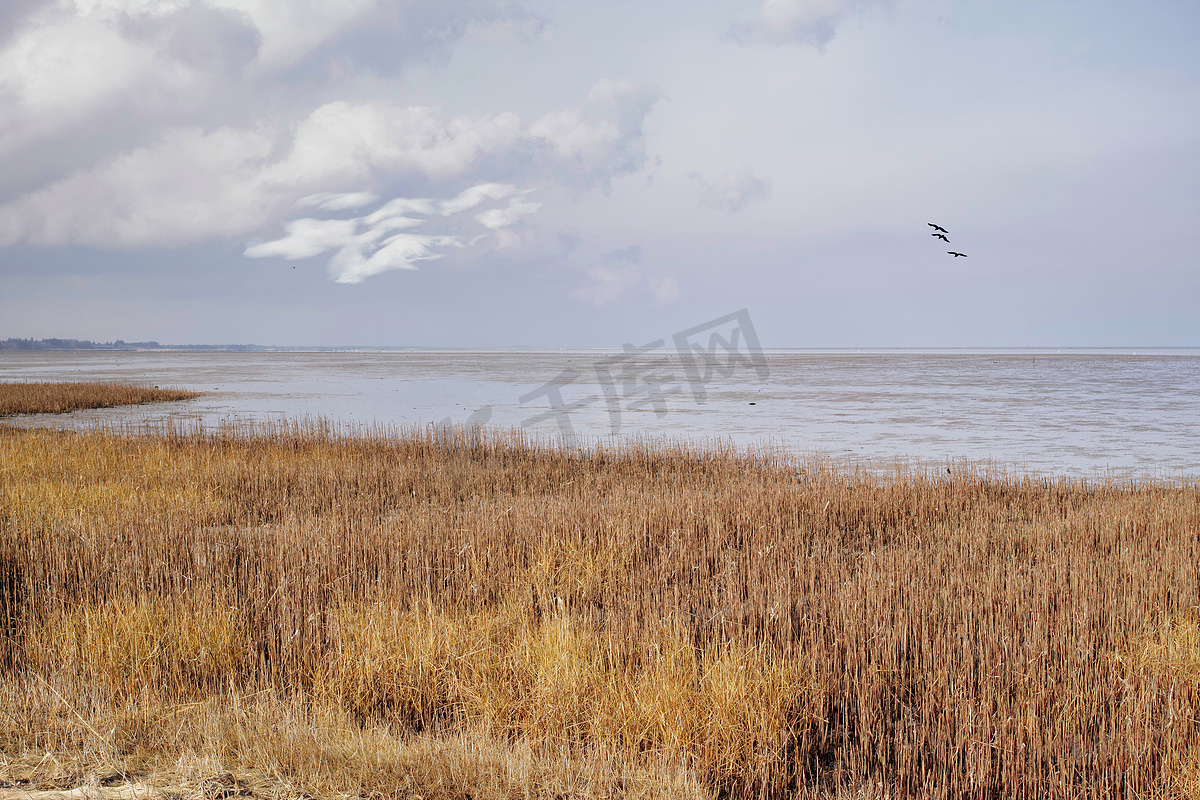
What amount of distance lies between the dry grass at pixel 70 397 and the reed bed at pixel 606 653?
76.3 feet

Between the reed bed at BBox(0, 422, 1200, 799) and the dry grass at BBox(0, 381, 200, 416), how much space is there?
2324 cm

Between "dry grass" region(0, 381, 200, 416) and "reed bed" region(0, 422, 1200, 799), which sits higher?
"dry grass" region(0, 381, 200, 416)

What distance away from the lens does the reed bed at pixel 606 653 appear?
368 centimetres

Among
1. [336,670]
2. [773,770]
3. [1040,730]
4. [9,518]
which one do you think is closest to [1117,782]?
[1040,730]

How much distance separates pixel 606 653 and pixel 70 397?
107 feet

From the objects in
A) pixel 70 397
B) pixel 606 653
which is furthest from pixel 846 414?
pixel 70 397

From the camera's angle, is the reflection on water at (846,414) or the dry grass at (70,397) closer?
the reflection on water at (846,414)

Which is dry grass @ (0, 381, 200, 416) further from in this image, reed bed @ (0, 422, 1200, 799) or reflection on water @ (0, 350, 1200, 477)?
reed bed @ (0, 422, 1200, 799)

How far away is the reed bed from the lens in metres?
3.68

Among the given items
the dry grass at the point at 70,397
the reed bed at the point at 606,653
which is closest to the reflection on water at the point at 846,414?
the dry grass at the point at 70,397

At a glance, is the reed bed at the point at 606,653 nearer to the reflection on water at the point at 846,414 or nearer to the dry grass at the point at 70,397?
the reflection on water at the point at 846,414

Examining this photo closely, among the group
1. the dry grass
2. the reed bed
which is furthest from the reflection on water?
the reed bed

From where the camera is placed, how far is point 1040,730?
13.1 ft

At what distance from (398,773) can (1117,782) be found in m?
3.29
